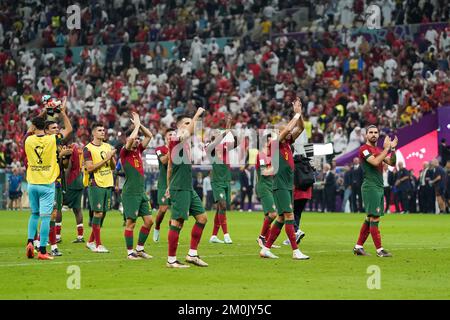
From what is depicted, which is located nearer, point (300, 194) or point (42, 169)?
point (42, 169)

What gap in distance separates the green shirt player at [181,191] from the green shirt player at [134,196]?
193 cm

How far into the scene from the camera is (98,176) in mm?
21422

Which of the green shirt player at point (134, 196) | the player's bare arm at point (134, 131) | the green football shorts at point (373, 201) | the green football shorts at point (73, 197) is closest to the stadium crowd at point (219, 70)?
the green football shorts at point (73, 197)

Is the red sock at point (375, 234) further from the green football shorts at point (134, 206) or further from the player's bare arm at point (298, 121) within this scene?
the green football shorts at point (134, 206)

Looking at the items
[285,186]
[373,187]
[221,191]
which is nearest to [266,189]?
[221,191]

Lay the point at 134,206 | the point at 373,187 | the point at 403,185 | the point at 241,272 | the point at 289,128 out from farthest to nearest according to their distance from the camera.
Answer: the point at 403,185, the point at 373,187, the point at 134,206, the point at 289,128, the point at 241,272

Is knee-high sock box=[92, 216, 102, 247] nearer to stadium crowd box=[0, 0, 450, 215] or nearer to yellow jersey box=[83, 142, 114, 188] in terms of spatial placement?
yellow jersey box=[83, 142, 114, 188]

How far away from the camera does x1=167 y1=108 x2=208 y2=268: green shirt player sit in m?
16.8

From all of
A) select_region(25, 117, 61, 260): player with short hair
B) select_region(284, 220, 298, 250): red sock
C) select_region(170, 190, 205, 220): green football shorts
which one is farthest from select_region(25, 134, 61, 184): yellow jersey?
select_region(284, 220, 298, 250): red sock

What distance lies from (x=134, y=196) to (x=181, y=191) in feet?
7.91

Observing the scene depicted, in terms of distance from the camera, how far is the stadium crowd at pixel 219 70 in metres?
42.0

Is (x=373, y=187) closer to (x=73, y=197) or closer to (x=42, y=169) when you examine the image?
(x=42, y=169)
